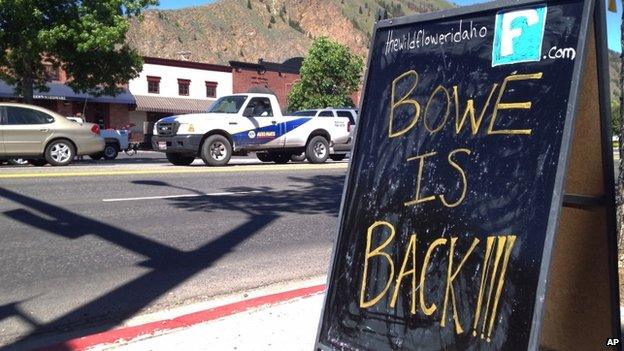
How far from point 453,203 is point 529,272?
46 centimetres

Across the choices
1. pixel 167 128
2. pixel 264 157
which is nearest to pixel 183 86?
pixel 264 157

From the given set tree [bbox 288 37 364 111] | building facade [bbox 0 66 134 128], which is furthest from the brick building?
building facade [bbox 0 66 134 128]

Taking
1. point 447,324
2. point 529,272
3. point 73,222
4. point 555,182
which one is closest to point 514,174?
point 555,182

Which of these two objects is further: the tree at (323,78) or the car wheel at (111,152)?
the tree at (323,78)

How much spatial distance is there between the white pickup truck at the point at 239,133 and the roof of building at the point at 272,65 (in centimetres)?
2806

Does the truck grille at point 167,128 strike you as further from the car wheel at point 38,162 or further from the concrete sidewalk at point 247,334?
the concrete sidewalk at point 247,334

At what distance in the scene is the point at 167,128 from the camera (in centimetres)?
1495

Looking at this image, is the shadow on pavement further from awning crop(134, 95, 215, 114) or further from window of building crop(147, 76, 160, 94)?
window of building crop(147, 76, 160, 94)

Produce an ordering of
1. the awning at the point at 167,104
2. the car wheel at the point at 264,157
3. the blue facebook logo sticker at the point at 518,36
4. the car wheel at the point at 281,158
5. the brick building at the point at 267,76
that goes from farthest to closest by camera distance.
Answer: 1. the brick building at the point at 267,76
2. the awning at the point at 167,104
3. the car wheel at the point at 264,157
4. the car wheel at the point at 281,158
5. the blue facebook logo sticker at the point at 518,36

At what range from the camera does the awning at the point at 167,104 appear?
39.3m

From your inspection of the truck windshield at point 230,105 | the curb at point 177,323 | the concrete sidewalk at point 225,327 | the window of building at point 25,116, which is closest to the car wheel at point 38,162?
the window of building at point 25,116

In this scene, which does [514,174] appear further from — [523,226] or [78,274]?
[78,274]

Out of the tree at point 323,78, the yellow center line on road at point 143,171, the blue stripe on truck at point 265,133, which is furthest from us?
the tree at point 323,78

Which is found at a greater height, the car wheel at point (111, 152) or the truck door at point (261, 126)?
the truck door at point (261, 126)
